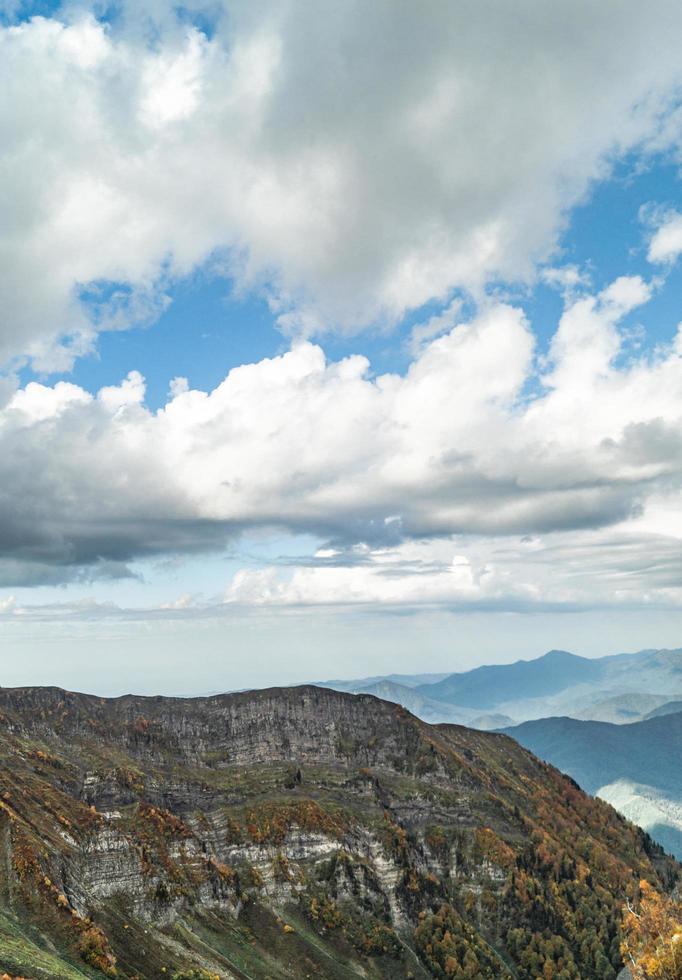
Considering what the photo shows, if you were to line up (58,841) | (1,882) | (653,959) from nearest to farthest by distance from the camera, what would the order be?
(653,959) < (1,882) < (58,841)

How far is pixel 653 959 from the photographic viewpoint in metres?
65.2

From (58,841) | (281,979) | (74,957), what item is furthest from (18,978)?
(281,979)

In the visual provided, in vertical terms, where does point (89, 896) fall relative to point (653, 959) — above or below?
below

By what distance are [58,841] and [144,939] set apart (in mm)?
41014

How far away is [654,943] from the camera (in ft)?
232

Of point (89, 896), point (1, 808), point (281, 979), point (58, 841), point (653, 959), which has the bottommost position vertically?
point (281, 979)

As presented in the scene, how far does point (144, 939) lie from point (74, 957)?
161 feet

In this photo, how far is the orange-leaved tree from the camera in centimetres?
6519

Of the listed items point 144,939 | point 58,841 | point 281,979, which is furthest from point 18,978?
point 281,979

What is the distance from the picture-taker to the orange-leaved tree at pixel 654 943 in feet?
214

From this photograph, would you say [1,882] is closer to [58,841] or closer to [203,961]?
[58,841]

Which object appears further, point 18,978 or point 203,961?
point 203,961

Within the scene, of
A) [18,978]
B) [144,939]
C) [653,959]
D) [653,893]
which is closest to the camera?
[653,959]

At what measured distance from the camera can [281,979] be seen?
191500 millimetres
